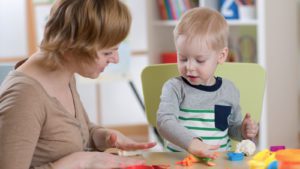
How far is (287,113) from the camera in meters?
3.40

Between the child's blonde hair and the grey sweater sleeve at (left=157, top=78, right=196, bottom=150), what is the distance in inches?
6.2

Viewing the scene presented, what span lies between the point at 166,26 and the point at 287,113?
3.60ft

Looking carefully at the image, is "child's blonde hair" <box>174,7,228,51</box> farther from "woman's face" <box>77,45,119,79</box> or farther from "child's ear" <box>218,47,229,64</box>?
"woman's face" <box>77,45,119,79</box>

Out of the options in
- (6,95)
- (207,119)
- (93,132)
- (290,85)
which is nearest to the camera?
(6,95)

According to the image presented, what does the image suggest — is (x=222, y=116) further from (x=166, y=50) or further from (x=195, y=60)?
(x=166, y=50)

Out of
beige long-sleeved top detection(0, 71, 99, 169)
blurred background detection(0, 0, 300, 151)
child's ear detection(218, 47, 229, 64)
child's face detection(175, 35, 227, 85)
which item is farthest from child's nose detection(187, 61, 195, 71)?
blurred background detection(0, 0, 300, 151)

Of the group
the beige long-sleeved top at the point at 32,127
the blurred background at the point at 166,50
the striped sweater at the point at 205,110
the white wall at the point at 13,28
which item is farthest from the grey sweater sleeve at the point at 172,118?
the white wall at the point at 13,28

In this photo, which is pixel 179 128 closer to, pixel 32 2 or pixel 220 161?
pixel 220 161

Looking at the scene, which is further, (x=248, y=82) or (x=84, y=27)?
(x=248, y=82)

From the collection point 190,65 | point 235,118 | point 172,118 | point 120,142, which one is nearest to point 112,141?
point 120,142

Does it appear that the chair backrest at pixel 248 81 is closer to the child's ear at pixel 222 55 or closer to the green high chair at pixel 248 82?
the green high chair at pixel 248 82

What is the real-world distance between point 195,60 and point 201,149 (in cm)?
35

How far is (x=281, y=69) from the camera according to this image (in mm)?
3352

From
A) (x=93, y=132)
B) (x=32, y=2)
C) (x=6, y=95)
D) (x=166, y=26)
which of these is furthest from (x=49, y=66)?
(x=32, y=2)
